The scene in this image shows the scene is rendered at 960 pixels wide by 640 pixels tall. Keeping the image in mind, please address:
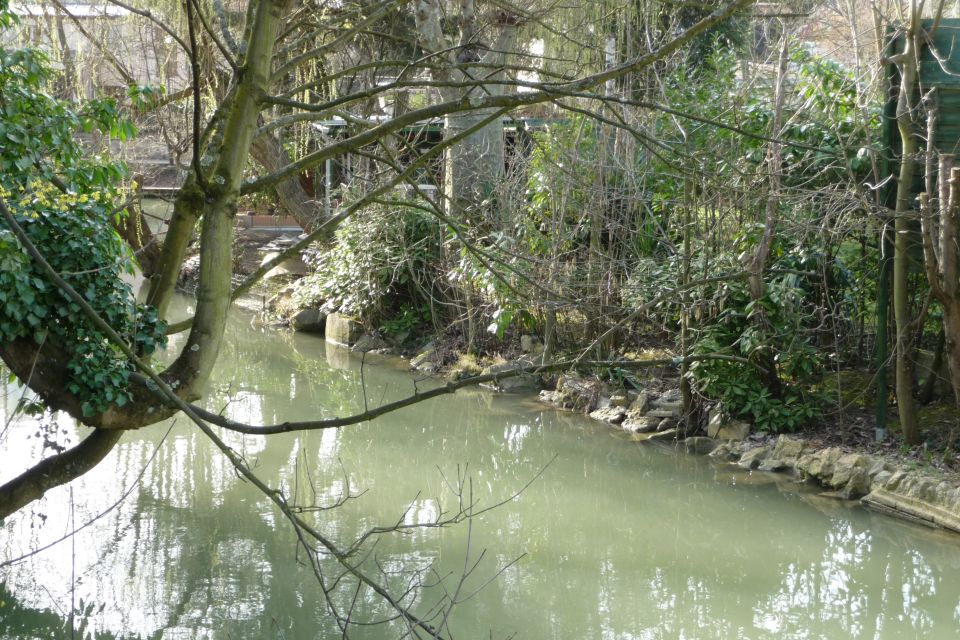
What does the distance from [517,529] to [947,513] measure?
2760mm

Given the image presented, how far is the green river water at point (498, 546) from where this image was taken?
510cm

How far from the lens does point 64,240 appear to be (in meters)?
3.40

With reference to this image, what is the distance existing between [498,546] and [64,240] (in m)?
3.66

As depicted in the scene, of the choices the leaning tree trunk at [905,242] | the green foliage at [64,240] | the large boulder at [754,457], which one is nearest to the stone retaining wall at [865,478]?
the large boulder at [754,457]

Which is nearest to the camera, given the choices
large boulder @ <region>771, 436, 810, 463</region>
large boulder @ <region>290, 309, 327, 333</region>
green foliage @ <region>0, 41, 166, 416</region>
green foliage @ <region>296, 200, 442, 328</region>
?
green foliage @ <region>0, 41, 166, 416</region>

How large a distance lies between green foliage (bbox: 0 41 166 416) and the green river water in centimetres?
59

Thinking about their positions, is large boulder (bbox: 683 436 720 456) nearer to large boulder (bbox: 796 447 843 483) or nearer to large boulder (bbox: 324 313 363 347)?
large boulder (bbox: 796 447 843 483)

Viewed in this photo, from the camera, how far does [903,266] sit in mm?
6859

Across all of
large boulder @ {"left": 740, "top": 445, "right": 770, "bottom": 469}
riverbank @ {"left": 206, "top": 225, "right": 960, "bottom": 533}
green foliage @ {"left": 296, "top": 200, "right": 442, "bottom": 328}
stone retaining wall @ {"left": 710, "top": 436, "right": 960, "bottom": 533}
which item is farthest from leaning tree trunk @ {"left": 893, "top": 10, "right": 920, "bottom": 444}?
green foliage @ {"left": 296, "top": 200, "right": 442, "bottom": 328}

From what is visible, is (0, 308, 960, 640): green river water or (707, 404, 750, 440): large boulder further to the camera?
(707, 404, 750, 440): large boulder

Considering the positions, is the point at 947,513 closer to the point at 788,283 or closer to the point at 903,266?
the point at 903,266

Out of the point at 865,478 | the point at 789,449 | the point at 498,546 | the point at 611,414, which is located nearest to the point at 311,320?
the point at 611,414

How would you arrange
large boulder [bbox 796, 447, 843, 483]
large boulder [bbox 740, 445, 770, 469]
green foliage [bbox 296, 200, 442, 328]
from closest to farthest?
large boulder [bbox 796, 447, 843, 483], large boulder [bbox 740, 445, 770, 469], green foliage [bbox 296, 200, 442, 328]

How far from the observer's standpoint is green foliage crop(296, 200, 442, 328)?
11617mm
